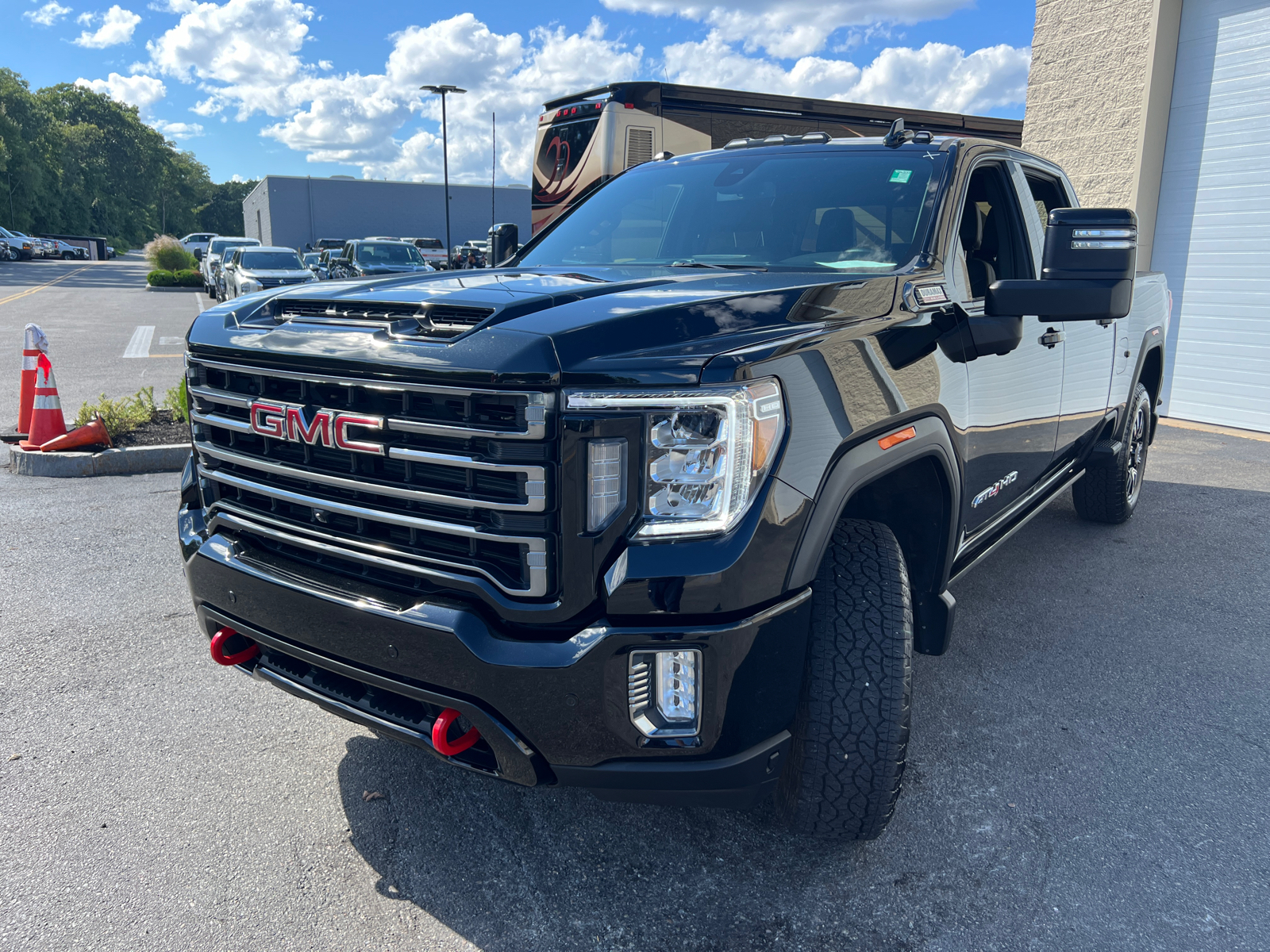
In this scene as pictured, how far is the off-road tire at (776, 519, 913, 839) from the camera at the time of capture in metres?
2.19

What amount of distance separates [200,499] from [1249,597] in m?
4.62

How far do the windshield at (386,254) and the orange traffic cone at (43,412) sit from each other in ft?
42.8

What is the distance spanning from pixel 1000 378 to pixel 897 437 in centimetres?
92

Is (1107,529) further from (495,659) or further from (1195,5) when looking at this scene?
(1195,5)

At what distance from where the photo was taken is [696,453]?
1872mm

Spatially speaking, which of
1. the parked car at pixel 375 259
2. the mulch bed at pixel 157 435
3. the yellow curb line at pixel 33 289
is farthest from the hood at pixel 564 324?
the yellow curb line at pixel 33 289

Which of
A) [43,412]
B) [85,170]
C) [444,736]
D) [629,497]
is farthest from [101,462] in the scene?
[85,170]

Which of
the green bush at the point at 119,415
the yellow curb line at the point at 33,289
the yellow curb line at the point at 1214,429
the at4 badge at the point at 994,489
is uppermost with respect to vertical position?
the yellow curb line at the point at 33,289

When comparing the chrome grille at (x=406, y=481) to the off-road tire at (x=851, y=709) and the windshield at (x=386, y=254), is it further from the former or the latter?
the windshield at (x=386, y=254)

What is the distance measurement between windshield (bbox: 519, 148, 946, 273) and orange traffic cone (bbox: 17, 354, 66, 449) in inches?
181

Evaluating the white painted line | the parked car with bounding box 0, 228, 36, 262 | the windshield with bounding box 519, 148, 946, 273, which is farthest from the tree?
the windshield with bounding box 519, 148, 946, 273

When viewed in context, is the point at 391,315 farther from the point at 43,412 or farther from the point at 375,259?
the point at 375,259

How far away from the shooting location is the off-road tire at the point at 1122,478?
5.22 metres

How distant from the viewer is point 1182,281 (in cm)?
941
